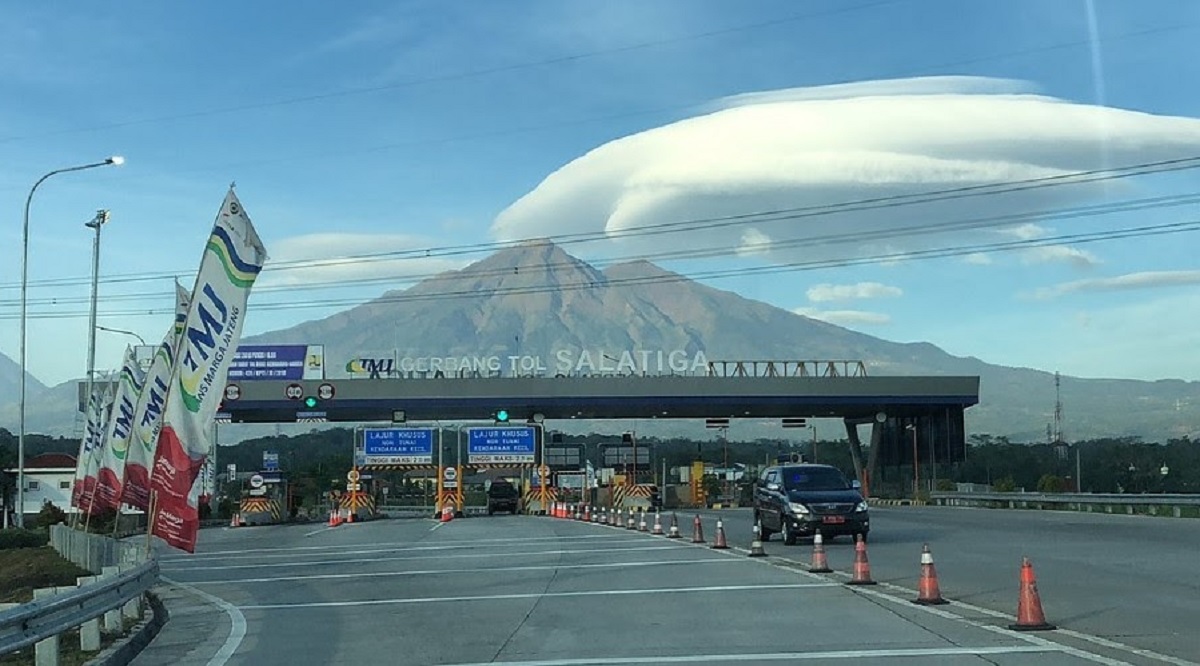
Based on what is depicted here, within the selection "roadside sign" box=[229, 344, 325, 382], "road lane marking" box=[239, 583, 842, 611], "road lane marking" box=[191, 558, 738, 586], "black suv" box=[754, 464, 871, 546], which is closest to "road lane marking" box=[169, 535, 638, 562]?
"black suv" box=[754, 464, 871, 546]

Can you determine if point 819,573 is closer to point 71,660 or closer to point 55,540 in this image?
point 71,660

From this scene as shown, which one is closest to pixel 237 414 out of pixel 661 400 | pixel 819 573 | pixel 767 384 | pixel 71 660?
pixel 661 400

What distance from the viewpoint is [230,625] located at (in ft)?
54.1

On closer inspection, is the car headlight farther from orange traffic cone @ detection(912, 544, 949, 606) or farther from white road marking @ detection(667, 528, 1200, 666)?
orange traffic cone @ detection(912, 544, 949, 606)

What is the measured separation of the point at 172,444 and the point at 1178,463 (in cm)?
9462

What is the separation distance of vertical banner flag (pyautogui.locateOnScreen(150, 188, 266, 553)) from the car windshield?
15.4m

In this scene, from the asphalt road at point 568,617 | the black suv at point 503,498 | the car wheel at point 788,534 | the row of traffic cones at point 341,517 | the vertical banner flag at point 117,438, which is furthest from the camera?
the black suv at point 503,498

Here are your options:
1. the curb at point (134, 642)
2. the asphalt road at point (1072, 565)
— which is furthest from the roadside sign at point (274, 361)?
the curb at point (134, 642)

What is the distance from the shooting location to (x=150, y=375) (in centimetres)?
2620

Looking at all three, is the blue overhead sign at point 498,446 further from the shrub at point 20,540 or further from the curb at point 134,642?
the curb at point 134,642

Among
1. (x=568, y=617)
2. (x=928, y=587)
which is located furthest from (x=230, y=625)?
(x=928, y=587)

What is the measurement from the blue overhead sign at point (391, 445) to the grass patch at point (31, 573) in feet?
101

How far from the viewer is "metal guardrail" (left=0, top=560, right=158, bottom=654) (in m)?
9.93

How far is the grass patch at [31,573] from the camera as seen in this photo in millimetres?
22734
